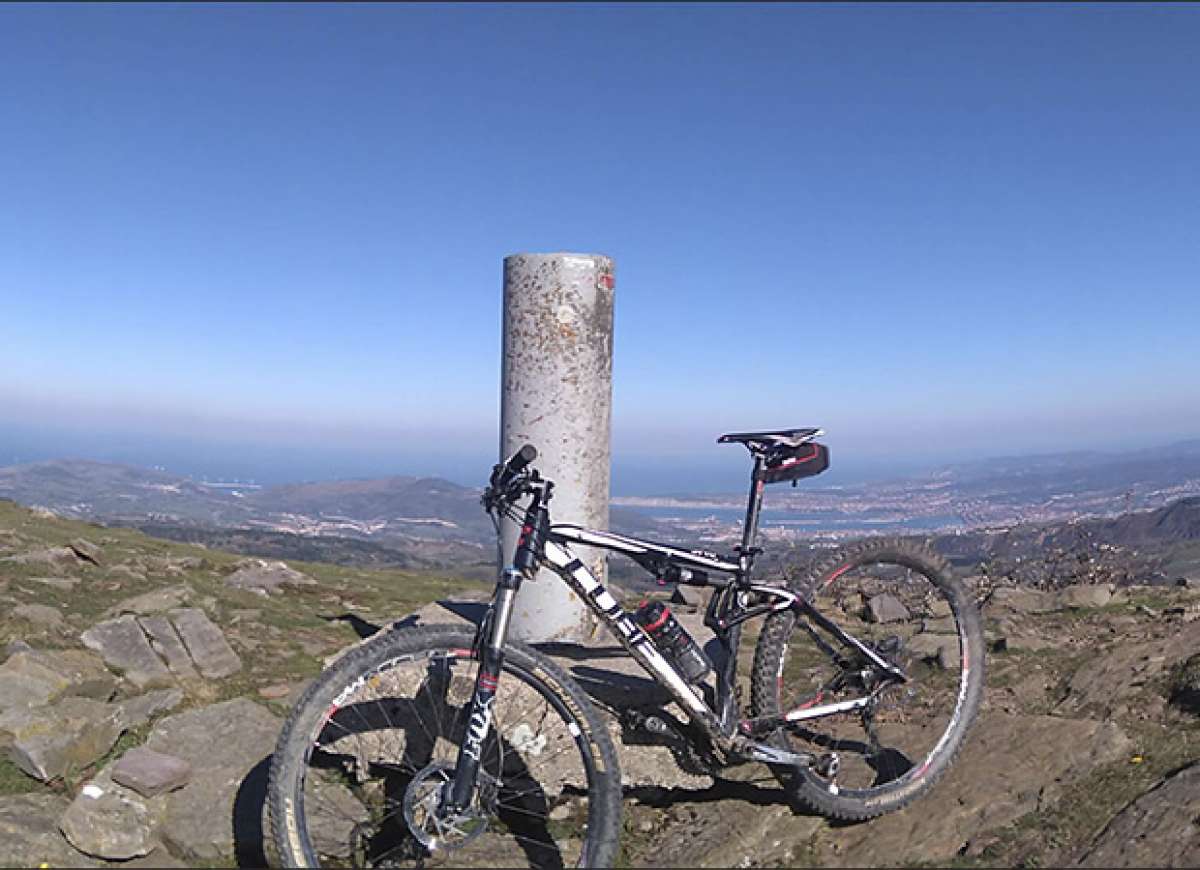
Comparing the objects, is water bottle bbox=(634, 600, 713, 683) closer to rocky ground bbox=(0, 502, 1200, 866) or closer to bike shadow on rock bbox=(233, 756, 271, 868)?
rocky ground bbox=(0, 502, 1200, 866)

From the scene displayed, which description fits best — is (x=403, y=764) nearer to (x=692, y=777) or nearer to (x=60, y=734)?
(x=692, y=777)

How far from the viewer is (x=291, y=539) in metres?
89.6

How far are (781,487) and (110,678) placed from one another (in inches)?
266

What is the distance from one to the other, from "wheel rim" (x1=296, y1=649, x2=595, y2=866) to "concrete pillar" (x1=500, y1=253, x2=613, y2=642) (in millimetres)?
1527

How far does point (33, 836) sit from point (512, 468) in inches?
140

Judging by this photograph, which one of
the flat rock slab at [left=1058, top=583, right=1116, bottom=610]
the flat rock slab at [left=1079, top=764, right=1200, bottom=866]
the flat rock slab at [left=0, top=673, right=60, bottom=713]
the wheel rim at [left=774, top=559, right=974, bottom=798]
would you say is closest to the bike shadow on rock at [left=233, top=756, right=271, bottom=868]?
the flat rock slab at [left=0, top=673, right=60, bottom=713]

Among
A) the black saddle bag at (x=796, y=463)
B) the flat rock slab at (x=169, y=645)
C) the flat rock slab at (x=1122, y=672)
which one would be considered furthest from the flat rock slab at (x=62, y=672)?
the flat rock slab at (x=1122, y=672)

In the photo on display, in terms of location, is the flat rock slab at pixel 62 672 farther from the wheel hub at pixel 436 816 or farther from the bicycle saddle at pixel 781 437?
the bicycle saddle at pixel 781 437

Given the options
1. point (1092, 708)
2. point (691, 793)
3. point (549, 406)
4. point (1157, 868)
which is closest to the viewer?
point (1157, 868)

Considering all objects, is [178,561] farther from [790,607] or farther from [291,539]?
[291,539]

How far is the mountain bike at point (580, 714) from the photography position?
388 cm

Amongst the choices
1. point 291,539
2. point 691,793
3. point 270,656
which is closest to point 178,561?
point 270,656

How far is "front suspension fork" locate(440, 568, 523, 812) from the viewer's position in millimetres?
3830

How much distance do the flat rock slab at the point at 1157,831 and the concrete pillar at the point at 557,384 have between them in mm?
3525
